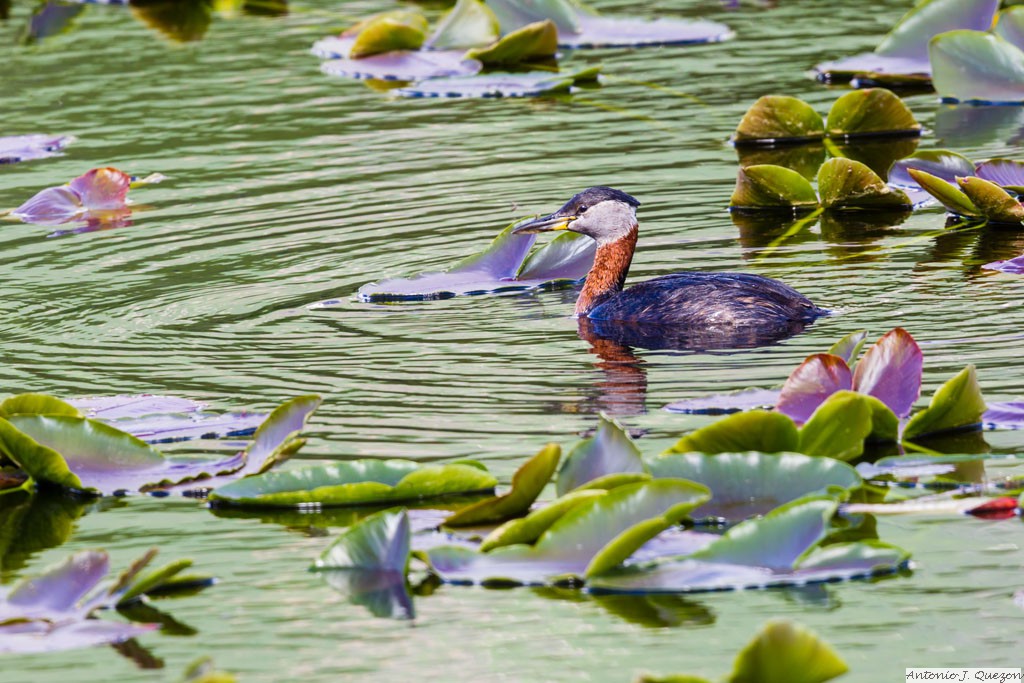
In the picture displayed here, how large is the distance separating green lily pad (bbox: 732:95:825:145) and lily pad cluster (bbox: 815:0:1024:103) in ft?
3.24

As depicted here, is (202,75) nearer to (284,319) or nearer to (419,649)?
(284,319)

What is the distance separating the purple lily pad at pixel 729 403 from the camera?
248 inches

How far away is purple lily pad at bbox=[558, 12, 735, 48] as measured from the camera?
50.0ft

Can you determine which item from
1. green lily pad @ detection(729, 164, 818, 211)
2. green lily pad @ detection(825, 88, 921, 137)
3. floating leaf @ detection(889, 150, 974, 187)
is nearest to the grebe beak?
green lily pad @ detection(729, 164, 818, 211)

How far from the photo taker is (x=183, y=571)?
203 inches

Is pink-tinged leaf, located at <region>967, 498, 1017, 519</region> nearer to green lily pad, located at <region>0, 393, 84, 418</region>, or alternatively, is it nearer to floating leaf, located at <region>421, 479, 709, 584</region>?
floating leaf, located at <region>421, 479, 709, 584</region>

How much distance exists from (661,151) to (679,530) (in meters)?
6.77

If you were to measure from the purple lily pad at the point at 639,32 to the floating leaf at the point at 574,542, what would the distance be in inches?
423

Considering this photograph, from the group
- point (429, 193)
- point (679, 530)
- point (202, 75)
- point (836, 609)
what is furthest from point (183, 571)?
point (202, 75)

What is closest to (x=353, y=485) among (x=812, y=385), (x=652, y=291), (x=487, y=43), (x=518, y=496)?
(x=518, y=496)

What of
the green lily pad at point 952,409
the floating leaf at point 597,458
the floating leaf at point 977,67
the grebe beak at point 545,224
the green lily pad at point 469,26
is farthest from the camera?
the green lily pad at point 469,26

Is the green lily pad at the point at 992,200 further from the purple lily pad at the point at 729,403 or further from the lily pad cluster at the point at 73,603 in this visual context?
the lily pad cluster at the point at 73,603

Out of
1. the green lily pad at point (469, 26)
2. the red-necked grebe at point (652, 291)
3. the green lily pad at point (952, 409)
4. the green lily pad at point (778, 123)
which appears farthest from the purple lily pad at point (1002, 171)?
the green lily pad at point (469, 26)

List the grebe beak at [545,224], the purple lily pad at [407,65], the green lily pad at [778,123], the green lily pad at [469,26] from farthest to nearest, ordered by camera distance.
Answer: the green lily pad at [469,26] < the purple lily pad at [407,65] < the green lily pad at [778,123] < the grebe beak at [545,224]
